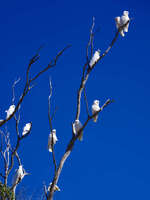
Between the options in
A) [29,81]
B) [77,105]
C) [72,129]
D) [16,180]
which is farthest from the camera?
[16,180]

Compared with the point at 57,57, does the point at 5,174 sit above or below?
below

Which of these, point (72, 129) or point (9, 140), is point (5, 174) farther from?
point (72, 129)

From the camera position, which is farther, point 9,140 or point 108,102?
point 9,140

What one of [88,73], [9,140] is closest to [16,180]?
[9,140]

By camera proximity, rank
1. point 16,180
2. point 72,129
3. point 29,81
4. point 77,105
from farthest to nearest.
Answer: point 16,180 < point 77,105 < point 72,129 < point 29,81

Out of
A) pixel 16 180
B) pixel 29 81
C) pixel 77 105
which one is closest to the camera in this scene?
pixel 29 81

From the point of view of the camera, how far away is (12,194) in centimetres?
418

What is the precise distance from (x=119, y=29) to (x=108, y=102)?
1.38m

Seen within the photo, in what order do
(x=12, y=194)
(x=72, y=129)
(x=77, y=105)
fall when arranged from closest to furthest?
(x=72, y=129) < (x=77, y=105) < (x=12, y=194)

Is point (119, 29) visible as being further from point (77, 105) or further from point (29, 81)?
point (29, 81)

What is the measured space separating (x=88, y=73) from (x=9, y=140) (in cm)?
153

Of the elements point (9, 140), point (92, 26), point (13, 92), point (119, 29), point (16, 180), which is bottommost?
point (16, 180)

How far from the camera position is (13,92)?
14.4ft

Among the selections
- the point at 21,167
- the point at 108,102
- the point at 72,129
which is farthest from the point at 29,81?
the point at 21,167
